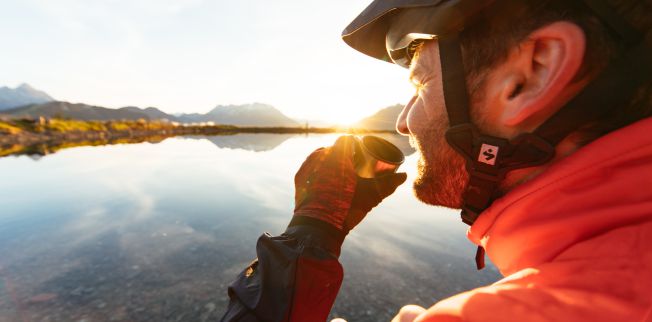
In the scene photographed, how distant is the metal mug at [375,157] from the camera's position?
2316mm

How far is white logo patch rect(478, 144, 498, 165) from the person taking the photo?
1340 millimetres

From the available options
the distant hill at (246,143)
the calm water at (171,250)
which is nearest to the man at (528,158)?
the calm water at (171,250)

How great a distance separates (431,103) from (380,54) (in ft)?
3.31

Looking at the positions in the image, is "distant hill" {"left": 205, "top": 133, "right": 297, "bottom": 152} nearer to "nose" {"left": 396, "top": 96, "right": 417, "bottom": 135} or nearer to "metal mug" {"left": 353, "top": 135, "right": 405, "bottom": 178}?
"metal mug" {"left": 353, "top": 135, "right": 405, "bottom": 178}

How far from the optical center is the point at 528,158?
1.23 metres

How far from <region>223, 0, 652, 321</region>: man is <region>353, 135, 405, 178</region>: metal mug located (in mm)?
363

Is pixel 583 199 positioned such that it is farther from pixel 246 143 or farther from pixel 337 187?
pixel 246 143

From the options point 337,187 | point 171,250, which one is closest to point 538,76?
point 337,187

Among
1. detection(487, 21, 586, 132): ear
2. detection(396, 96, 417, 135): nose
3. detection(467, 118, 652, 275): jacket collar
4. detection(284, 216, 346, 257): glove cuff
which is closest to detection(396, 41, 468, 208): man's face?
detection(396, 96, 417, 135): nose

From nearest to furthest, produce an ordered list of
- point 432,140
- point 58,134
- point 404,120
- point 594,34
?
point 594,34 < point 432,140 < point 404,120 < point 58,134

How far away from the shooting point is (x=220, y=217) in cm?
772

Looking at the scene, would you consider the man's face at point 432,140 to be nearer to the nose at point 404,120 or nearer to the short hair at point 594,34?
the nose at point 404,120

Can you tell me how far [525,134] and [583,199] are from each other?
372 millimetres

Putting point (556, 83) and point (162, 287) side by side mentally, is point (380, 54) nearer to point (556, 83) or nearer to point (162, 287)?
point (556, 83)
